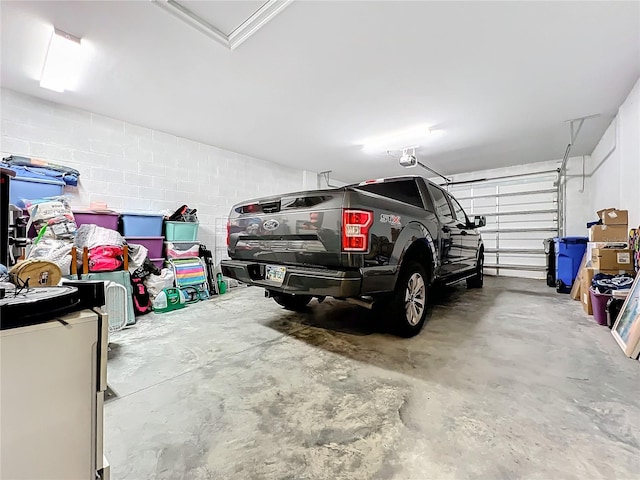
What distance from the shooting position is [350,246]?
2043 mm

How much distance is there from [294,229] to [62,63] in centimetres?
319

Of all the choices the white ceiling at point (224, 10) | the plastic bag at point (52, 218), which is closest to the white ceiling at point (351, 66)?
the white ceiling at point (224, 10)

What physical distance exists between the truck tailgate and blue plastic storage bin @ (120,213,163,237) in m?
2.19

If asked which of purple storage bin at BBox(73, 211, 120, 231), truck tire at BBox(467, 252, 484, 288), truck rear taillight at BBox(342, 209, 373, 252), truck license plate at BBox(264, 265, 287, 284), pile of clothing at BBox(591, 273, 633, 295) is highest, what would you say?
purple storage bin at BBox(73, 211, 120, 231)

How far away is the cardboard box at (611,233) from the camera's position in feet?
12.0

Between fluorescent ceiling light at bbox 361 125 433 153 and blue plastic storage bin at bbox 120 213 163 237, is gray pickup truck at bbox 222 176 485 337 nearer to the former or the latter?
fluorescent ceiling light at bbox 361 125 433 153

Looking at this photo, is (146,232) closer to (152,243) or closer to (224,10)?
(152,243)

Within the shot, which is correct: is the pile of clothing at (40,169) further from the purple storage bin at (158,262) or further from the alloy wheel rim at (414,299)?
the alloy wheel rim at (414,299)

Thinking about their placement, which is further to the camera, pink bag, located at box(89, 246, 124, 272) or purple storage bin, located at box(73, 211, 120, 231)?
purple storage bin, located at box(73, 211, 120, 231)

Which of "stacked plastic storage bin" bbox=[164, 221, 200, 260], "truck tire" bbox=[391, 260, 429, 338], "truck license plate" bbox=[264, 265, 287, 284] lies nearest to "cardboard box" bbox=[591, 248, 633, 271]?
"truck tire" bbox=[391, 260, 429, 338]

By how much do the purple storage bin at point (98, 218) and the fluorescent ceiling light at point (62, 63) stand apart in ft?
5.09

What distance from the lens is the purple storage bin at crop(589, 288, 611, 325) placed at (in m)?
3.14

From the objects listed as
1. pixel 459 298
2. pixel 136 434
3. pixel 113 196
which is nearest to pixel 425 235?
pixel 459 298

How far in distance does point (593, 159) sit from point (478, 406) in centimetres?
721
